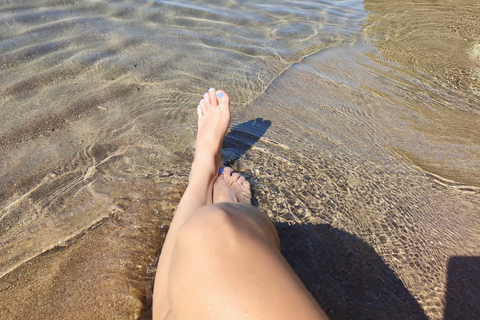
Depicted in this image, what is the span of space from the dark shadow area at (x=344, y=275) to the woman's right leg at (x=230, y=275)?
0.43 metres

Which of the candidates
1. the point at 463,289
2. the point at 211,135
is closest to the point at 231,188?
the point at 211,135

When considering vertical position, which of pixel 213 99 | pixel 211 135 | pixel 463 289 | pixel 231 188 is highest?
pixel 213 99

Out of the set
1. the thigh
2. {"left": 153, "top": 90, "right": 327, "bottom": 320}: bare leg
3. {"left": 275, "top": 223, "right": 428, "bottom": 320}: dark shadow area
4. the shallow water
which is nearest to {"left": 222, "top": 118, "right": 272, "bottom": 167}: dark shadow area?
the shallow water

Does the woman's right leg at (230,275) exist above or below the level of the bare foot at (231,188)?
above

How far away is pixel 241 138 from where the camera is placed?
7.03ft

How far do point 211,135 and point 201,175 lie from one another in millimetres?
337

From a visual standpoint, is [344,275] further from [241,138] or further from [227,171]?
[241,138]

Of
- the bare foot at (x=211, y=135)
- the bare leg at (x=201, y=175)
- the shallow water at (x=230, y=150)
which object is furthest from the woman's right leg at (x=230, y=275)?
the bare foot at (x=211, y=135)

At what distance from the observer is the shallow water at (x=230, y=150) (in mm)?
1346

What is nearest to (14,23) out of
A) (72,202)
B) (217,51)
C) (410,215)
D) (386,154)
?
(217,51)

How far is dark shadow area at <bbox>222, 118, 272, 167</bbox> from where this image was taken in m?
2.02

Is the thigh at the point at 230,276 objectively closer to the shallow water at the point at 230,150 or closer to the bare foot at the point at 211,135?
the shallow water at the point at 230,150

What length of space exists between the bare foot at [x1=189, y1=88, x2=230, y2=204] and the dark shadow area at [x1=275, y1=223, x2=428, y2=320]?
0.47 metres

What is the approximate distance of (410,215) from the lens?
5.40 feet
